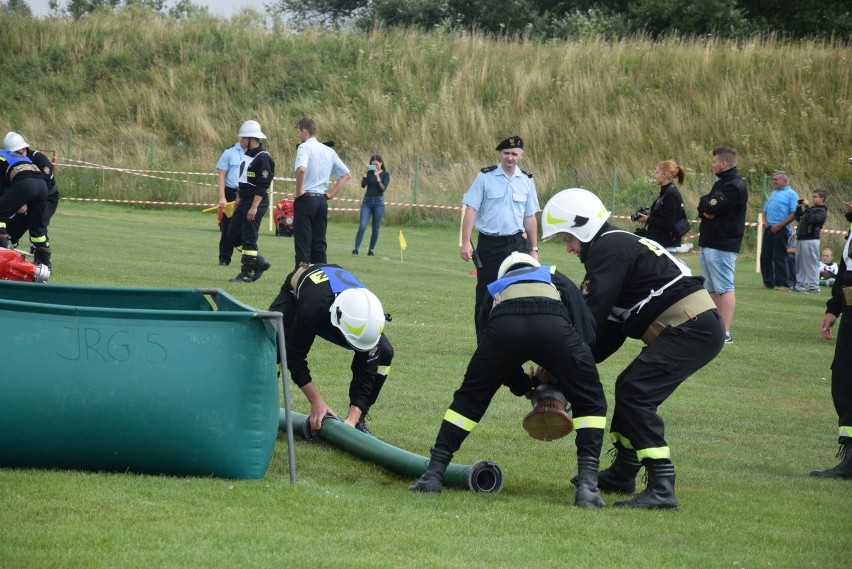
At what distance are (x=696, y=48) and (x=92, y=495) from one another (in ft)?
126

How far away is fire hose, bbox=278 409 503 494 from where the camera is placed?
7.04 meters

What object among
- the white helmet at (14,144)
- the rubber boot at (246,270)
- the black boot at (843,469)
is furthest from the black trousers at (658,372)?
the white helmet at (14,144)

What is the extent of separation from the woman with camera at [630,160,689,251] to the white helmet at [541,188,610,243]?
721cm

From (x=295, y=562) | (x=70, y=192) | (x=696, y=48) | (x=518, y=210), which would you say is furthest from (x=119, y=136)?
(x=295, y=562)

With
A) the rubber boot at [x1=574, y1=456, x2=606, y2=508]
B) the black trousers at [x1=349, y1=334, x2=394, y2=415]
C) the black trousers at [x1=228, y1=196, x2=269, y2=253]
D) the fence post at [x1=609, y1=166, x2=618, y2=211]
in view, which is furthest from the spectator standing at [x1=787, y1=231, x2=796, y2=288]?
the rubber boot at [x1=574, y1=456, x2=606, y2=508]

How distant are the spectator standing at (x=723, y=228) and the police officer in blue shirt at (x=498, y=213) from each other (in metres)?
2.88

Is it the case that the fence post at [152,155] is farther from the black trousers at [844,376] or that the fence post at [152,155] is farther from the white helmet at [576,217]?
the white helmet at [576,217]

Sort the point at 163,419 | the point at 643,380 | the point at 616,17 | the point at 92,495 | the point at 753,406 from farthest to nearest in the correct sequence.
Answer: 1. the point at 616,17
2. the point at 753,406
3. the point at 643,380
4. the point at 163,419
5. the point at 92,495

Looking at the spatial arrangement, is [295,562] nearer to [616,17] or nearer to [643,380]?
[643,380]

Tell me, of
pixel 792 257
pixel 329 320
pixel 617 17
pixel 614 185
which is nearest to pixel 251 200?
pixel 329 320

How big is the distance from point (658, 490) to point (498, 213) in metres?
5.46

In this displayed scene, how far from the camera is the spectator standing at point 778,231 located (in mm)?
22922

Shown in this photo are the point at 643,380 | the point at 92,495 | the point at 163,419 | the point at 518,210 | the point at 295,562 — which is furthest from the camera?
the point at 518,210

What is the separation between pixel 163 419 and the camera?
21.3ft
